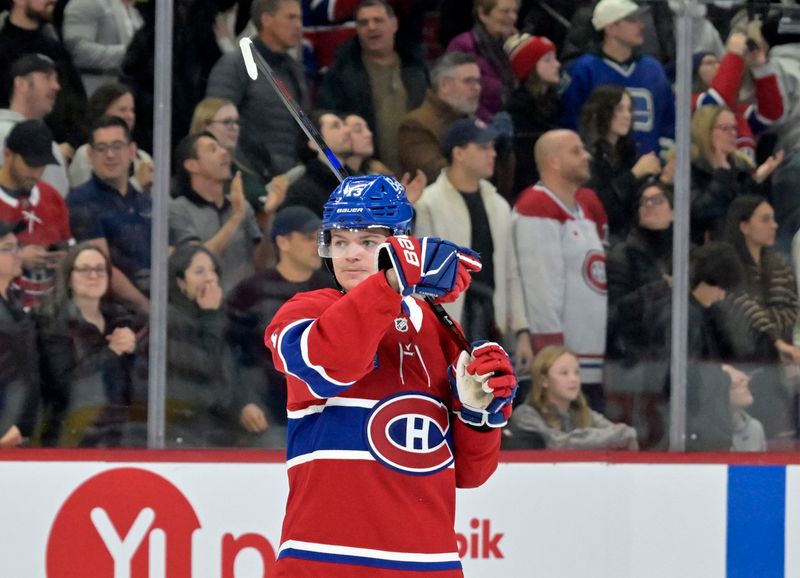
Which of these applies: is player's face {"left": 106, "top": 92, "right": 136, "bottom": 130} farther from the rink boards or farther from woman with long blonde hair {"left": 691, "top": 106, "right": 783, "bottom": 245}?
woman with long blonde hair {"left": 691, "top": 106, "right": 783, "bottom": 245}

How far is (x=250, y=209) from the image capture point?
3.52 metres

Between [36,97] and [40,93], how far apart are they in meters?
0.01

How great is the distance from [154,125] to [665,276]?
4.54 feet

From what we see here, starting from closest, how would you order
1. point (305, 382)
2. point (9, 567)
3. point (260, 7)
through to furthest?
point (305, 382), point (9, 567), point (260, 7)

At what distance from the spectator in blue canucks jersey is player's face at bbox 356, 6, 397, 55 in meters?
0.49

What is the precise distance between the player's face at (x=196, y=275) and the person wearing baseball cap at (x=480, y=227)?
550mm

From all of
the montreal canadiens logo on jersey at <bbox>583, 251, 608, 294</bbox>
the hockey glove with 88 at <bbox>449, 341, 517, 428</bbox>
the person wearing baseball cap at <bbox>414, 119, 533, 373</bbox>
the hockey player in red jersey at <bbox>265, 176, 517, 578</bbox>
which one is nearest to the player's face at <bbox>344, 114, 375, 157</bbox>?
the person wearing baseball cap at <bbox>414, 119, 533, 373</bbox>

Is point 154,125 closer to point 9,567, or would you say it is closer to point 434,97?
point 434,97

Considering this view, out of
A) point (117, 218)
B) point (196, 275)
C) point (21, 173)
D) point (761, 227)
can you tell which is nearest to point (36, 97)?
point (21, 173)

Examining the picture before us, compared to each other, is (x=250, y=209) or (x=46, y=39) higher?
(x=46, y=39)

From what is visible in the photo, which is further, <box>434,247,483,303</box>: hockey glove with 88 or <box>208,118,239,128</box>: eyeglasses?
<box>208,118,239,128</box>: eyeglasses

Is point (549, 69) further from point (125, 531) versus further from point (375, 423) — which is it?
point (375, 423)

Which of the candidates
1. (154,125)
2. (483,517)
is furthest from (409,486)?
(154,125)

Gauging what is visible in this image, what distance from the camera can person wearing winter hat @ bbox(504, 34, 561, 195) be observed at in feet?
12.0
